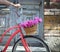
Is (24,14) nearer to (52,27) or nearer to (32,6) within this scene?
(32,6)

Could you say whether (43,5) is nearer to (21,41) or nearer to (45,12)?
(45,12)

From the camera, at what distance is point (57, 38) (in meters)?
8.09

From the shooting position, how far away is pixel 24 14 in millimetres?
8516

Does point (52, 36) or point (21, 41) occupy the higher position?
point (21, 41)

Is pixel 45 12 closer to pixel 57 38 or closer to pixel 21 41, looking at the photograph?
pixel 57 38

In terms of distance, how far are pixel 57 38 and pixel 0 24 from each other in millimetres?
1784

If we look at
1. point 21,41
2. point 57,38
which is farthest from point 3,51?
point 57,38

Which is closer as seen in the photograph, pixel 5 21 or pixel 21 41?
pixel 21 41

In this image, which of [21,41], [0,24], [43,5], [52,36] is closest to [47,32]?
[52,36]

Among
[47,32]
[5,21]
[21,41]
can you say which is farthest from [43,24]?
[21,41]

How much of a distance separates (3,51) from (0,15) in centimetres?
282

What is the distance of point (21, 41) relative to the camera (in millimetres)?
5801

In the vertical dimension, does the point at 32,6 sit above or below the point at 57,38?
above

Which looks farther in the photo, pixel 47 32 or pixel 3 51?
pixel 47 32
